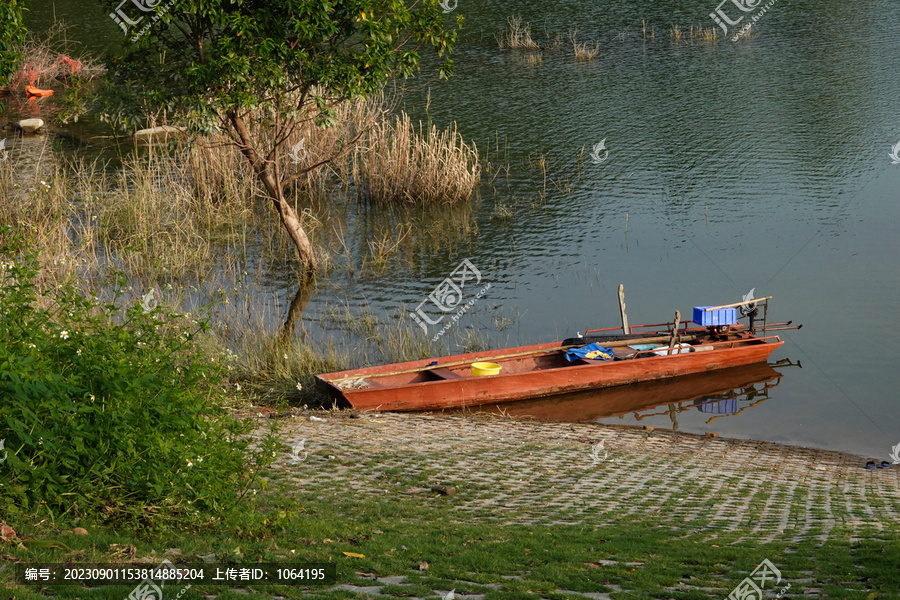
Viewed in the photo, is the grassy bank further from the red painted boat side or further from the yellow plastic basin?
the yellow plastic basin

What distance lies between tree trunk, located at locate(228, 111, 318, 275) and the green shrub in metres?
12.5

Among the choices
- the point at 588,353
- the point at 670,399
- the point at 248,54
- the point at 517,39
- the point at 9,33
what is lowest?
the point at 670,399

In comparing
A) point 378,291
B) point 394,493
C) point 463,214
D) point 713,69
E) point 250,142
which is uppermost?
point 713,69

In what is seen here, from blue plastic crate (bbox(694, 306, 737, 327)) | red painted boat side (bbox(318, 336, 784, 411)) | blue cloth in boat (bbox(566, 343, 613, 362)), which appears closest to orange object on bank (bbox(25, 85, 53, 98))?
red painted boat side (bbox(318, 336, 784, 411))

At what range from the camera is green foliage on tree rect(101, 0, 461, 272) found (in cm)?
1645

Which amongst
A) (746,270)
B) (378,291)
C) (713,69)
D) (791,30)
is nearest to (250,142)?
(378,291)

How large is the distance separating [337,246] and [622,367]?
9536 millimetres

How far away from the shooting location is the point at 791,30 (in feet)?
133

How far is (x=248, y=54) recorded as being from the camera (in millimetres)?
17000

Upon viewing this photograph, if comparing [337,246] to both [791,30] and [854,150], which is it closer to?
[854,150]

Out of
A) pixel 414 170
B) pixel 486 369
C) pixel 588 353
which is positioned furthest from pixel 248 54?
pixel 414 170

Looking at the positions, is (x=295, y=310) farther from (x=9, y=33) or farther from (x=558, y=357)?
(x=9, y=33)

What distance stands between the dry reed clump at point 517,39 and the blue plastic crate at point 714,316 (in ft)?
90.4

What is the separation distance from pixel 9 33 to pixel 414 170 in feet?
44.4
